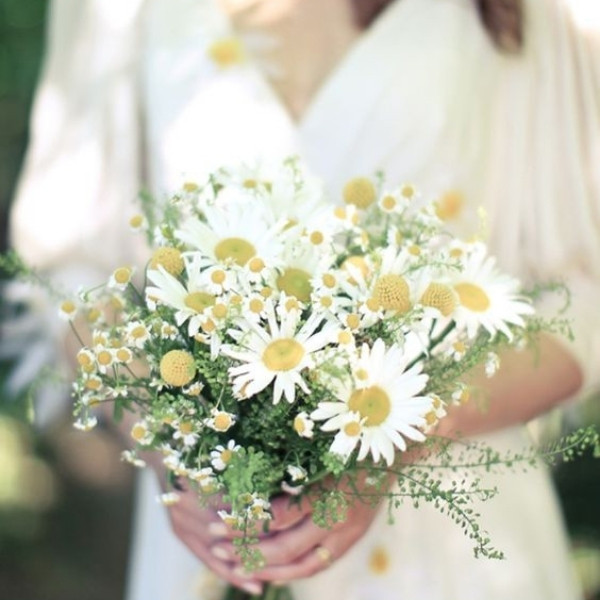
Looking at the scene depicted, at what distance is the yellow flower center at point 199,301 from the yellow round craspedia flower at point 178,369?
0.04 m

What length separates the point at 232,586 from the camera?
1.35 metres

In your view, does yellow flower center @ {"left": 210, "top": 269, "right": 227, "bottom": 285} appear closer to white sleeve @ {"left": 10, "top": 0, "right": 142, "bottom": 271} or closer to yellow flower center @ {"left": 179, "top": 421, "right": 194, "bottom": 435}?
yellow flower center @ {"left": 179, "top": 421, "right": 194, "bottom": 435}

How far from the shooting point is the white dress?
4.60 ft

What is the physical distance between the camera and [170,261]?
96 cm

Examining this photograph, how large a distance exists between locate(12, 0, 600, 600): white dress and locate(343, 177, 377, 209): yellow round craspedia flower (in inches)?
14.4

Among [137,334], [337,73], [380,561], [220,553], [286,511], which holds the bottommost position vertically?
[380,561]

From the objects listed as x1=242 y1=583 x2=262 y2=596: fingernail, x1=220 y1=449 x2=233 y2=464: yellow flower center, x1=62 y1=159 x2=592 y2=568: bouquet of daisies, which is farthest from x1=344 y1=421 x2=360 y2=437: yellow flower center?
x1=242 y1=583 x2=262 y2=596: fingernail

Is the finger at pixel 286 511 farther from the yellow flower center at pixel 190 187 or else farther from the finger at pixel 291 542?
the yellow flower center at pixel 190 187

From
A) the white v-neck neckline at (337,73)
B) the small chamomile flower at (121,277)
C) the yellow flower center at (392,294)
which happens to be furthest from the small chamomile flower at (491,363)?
the white v-neck neckline at (337,73)

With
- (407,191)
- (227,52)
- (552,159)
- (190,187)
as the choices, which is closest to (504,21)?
(552,159)

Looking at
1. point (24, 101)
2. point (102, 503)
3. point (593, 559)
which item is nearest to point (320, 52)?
point (24, 101)

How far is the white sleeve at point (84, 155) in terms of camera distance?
5.14 ft

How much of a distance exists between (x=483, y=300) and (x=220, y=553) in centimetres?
44

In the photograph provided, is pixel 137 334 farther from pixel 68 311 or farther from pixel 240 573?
pixel 240 573
